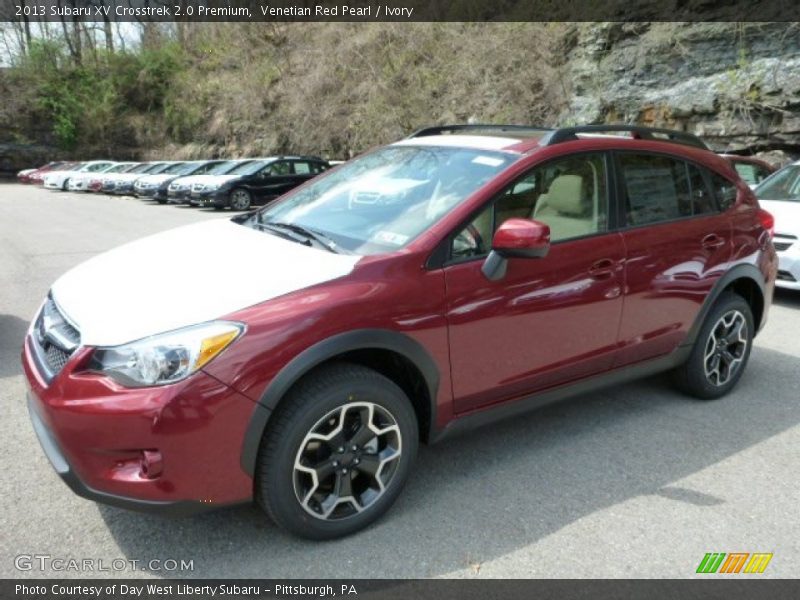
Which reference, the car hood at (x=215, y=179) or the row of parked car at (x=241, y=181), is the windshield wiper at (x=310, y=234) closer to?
the row of parked car at (x=241, y=181)

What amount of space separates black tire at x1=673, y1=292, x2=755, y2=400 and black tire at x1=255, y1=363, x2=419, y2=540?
2262 mm

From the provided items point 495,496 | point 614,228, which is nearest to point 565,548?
point 495,496

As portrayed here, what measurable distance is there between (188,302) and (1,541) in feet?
4.27

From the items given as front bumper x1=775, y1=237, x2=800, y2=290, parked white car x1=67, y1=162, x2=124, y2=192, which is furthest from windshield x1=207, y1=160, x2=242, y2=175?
front bumper x1=775, y1=237, x2=800, y2=290

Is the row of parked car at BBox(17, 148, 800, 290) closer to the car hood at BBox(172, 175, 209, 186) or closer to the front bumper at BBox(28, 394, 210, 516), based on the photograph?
the car hood at BBox(172, 175, 209, 186)

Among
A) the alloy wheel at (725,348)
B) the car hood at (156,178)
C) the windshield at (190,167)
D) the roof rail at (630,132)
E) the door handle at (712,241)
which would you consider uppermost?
the roof rail at (630,132)

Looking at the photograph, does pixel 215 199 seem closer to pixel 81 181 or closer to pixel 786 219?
pixel 81 181

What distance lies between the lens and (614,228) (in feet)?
12.1

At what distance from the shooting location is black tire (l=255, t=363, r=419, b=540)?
105 inches

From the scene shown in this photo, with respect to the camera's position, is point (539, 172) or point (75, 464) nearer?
point (75, 464)

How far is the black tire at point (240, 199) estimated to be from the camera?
19.3 metres

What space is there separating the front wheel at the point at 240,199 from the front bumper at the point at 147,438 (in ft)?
57.0

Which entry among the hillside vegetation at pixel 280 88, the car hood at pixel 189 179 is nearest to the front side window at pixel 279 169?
the car hood at pixel 189 179

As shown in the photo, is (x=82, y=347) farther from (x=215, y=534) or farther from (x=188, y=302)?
(x=215, y=534)
